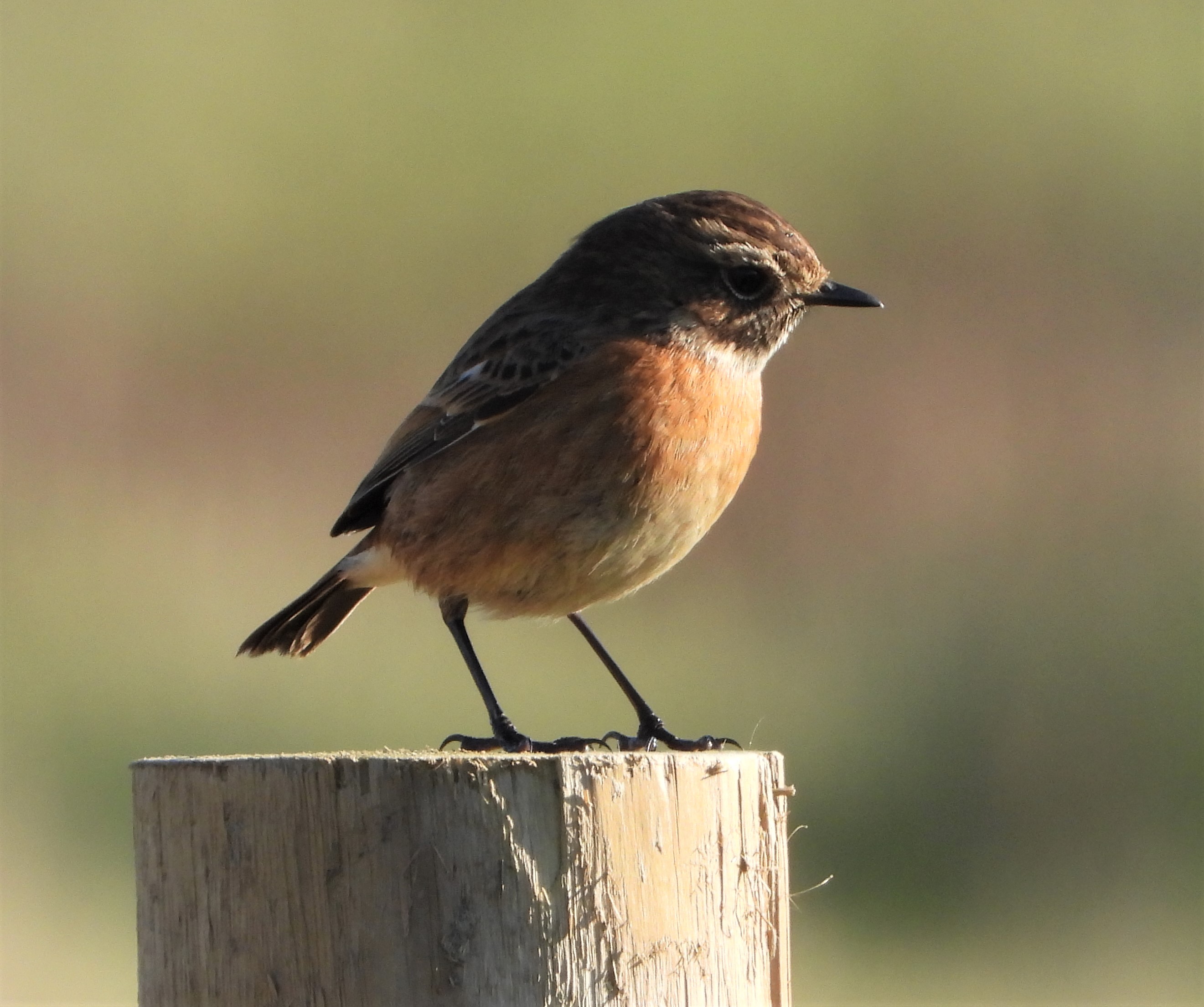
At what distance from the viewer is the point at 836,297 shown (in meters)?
6.46

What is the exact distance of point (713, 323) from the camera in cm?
627

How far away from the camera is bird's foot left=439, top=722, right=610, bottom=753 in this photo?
5254 mm

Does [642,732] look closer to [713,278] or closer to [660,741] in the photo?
[660,741]

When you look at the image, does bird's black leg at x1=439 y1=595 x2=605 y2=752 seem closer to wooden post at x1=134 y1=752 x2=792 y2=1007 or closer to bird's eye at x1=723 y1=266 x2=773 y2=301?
wooden post at x1=134 y1=752 x2=792 y2=1007

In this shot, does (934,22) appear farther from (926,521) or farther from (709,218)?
(709,218)

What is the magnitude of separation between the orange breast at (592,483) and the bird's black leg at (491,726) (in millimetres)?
255

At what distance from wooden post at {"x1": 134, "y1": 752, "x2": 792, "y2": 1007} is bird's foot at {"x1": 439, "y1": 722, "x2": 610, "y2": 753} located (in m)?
1.18

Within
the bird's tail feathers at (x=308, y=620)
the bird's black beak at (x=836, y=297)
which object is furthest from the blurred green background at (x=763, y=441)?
the bird's black beak at (x=836, y=297)

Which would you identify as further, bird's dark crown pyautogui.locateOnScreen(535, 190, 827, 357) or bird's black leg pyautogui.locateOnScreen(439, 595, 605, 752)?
bird's dark crown pyautogui.locateOnScreen(535, 190, 827, 357)

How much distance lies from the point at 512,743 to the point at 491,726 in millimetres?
537

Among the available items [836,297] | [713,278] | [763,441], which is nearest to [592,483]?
[713,278]

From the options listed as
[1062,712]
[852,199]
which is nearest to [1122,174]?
[852,199]

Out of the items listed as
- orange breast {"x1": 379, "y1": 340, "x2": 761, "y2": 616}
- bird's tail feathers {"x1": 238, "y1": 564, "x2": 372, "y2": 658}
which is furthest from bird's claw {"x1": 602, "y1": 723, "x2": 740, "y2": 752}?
bird's tail feathers {"x1": 238, "y1": 564, "x2": 372, "y2": 658}

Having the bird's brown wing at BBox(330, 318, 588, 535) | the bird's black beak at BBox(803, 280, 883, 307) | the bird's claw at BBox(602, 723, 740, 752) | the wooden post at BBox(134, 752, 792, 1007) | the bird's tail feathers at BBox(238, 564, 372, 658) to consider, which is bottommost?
the wooden post at BBox(134, 752, 792, 1007)
